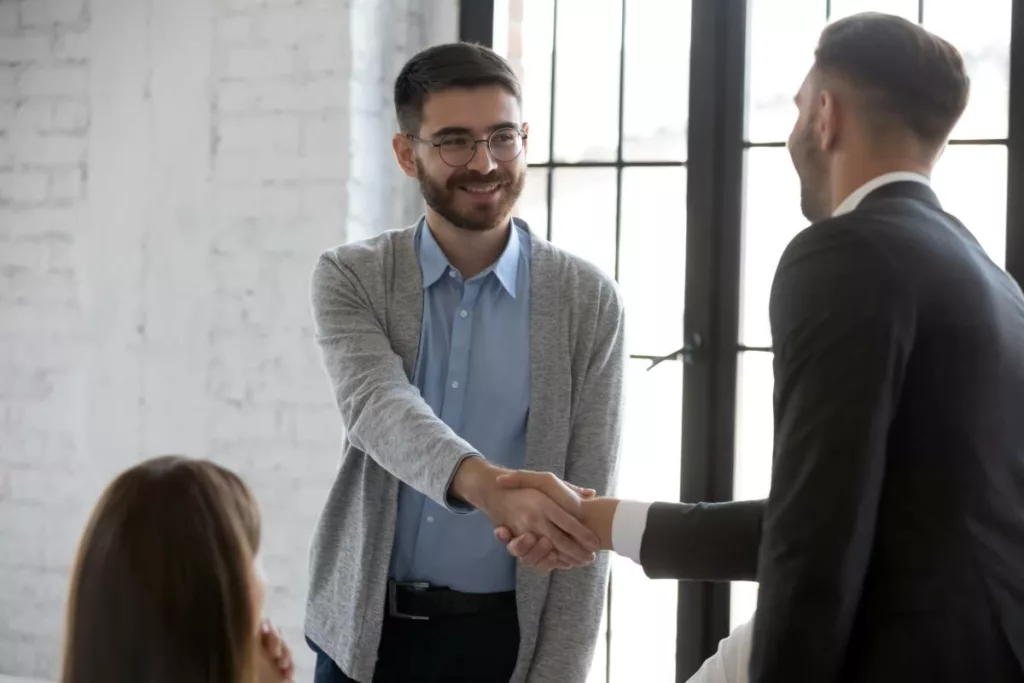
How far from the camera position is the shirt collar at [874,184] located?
4.36 ft

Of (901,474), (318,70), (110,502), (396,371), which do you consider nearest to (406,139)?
(396,371)

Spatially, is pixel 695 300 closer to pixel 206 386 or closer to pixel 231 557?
pixel 206 386

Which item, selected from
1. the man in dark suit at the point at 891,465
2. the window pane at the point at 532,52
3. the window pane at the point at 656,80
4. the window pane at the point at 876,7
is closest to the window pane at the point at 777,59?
the window pane at the point at 876,7

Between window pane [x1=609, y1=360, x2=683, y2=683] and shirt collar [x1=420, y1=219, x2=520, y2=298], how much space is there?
769 mm

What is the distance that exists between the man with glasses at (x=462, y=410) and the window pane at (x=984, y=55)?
3.13 feet

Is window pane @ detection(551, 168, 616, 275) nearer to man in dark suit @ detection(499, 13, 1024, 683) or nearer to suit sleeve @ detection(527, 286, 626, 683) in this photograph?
suit sleeve @ detection(527, 286, 626, 683)

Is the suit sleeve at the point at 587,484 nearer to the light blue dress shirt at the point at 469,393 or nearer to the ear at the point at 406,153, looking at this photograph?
the light blue dress shirt at the point at 469,393

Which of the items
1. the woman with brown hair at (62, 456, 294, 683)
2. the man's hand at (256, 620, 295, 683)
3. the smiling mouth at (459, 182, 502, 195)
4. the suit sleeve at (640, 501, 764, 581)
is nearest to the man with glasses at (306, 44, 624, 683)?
the smiling mouth at (459, 182, 502, 195)

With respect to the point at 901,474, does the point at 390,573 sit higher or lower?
lower

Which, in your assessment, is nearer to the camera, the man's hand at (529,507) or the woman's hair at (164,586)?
the woman's hair at (164,586)

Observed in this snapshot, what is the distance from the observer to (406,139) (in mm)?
2080

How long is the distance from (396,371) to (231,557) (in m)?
0.68

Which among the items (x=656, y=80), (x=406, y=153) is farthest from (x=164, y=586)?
(x=656, y=80)

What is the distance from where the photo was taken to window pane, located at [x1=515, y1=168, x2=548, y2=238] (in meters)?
2.78
